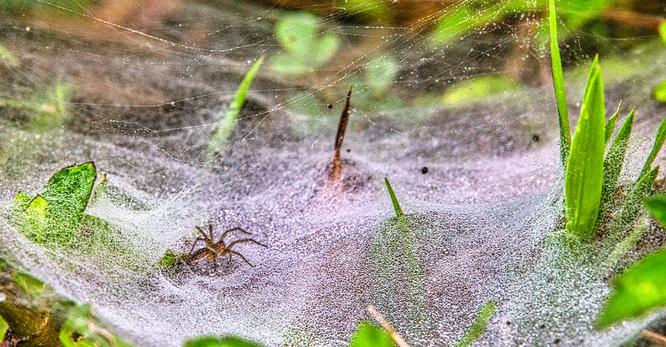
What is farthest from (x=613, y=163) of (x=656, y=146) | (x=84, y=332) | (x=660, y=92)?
(x=84, y=332)

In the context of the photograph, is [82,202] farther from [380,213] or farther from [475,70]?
[475,70]

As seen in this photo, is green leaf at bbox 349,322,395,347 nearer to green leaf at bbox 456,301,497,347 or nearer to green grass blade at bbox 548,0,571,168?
green leaf at bbox 456,301,497,347

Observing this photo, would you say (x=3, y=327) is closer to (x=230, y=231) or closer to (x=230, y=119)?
(x=230, y=231)

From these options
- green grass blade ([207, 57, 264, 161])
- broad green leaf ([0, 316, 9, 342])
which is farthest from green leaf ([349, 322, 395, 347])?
green grass blade ([207, 57, 264, 161])

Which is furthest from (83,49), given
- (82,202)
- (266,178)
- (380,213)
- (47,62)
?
(380,213)

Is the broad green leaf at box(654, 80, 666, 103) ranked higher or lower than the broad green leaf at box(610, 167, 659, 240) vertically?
higher

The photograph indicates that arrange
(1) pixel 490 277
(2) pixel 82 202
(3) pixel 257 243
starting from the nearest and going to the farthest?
1. (1) pixel 490 277
2. (2) pixel 82 202
3. (3) pixel 257 243
